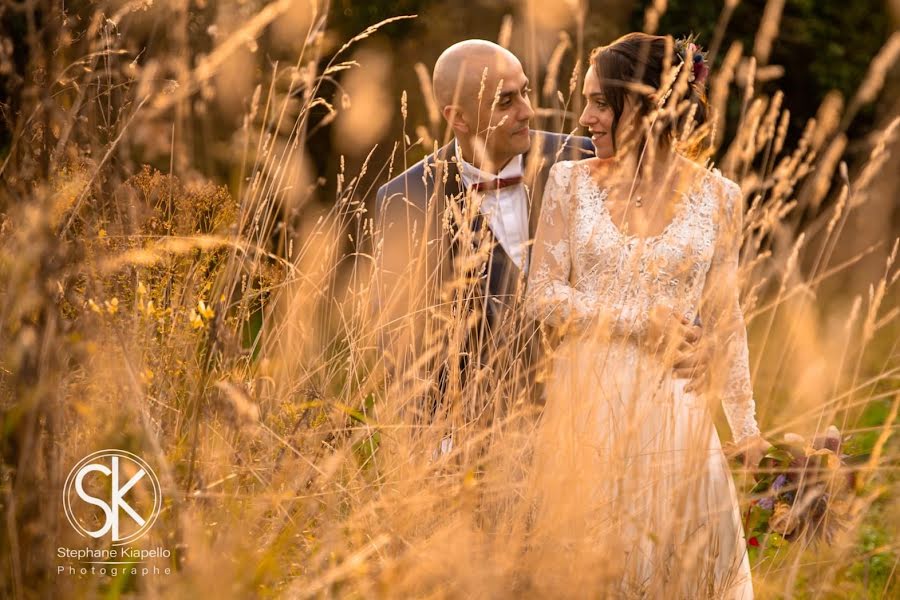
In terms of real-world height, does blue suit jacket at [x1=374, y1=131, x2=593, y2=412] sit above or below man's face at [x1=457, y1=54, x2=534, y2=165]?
below

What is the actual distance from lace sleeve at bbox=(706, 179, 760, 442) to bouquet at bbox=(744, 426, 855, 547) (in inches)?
5.5

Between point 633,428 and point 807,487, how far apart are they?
41.6 inches

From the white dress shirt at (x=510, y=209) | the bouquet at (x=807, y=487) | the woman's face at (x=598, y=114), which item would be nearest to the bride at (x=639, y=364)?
the woman's face at (x=598, y=114)

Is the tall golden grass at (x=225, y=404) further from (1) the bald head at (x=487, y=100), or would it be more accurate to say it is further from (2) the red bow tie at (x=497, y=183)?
(1) the bald head at (x=487, y=100)

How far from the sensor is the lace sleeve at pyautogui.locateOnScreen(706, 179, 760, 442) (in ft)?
6.74

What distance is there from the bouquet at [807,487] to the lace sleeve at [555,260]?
63 centimetres

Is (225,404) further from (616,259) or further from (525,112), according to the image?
(525,112)

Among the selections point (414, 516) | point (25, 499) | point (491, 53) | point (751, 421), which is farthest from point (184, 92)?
point (491, 53)

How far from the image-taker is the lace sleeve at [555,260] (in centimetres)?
275

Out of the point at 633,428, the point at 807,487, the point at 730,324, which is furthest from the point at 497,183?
Answer: the point at 633,428

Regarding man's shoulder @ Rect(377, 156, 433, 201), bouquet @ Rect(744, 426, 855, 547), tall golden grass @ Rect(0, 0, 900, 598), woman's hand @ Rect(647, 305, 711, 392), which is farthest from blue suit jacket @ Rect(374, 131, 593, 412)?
bouquet @ Rect(744, 426, 855, 547)

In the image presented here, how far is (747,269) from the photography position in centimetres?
207

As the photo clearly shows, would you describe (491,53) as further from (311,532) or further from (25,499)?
(25,499)

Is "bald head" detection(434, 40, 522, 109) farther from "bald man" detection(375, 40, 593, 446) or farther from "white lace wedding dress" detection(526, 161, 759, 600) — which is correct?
"white lace wedding dress" detection(526, 161, 759, 600)
